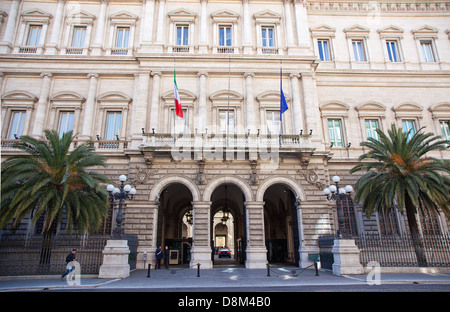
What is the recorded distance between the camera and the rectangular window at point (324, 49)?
23953 mm

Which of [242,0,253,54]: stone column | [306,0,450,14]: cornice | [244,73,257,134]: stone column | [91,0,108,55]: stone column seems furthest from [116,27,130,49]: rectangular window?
[306,0,450,14]: cornice

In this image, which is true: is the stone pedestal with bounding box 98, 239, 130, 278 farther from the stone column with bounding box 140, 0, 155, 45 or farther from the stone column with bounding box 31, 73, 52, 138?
the stone column with bounding box 140, 0, 155, 45

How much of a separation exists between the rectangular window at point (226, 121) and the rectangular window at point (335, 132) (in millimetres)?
7667

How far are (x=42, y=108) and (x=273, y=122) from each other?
16580mm

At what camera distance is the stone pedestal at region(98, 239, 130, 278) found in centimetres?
1253

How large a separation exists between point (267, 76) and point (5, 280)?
1937 cm

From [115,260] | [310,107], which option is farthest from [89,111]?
[310,107]

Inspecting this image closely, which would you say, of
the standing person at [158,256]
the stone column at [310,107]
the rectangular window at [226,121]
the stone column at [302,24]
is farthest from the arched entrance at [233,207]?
the stone column at [302,24]

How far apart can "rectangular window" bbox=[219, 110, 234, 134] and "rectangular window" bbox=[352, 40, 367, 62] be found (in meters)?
12.3

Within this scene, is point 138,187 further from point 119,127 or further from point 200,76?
point 200,76

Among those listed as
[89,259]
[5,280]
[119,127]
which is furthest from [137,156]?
[5,280]

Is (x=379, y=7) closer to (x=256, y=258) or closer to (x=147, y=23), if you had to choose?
(x=147, y=23)

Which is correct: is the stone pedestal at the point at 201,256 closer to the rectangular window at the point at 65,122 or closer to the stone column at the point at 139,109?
the stone column at the point at 139,109

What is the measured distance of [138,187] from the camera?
18000mm
